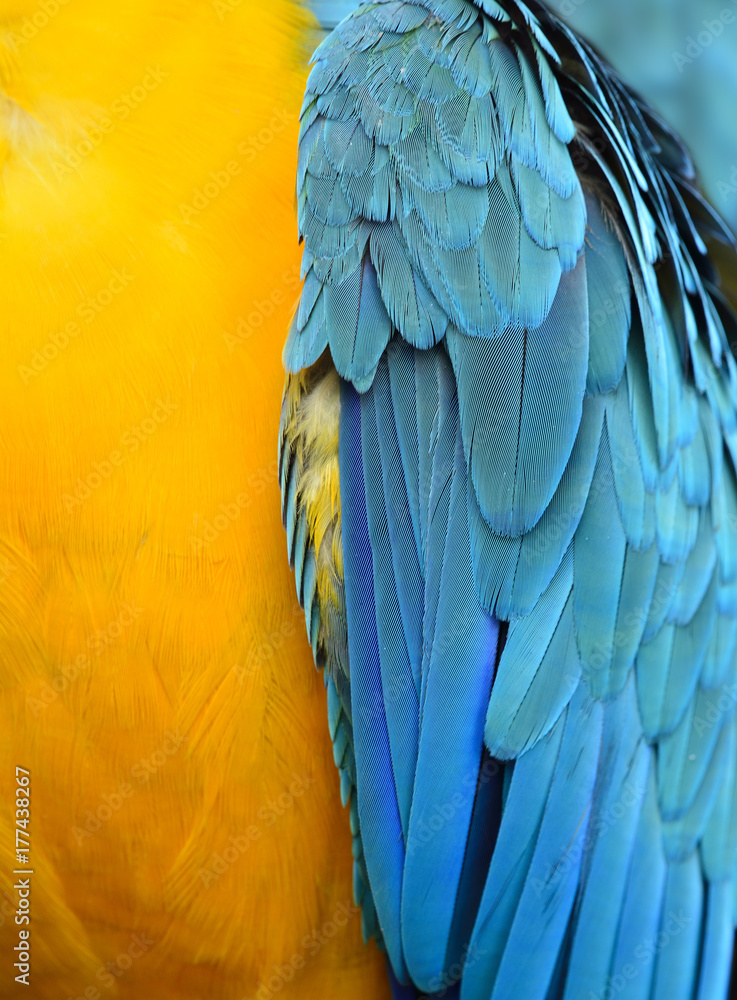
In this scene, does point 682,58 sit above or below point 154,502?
above

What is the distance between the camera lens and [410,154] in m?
1.06

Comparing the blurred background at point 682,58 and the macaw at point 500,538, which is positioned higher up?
the blurred background at point 682,58

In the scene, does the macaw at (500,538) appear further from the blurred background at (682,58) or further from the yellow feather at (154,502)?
the blurred background at (682,58)

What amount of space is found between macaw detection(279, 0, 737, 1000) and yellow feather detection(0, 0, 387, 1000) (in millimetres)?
87

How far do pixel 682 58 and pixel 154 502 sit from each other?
4.43ft

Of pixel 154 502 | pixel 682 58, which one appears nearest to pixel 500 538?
pixel 154 502

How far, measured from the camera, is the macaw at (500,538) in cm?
105

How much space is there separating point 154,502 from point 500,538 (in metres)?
0.38

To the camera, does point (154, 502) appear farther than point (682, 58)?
No

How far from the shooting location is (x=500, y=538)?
1.07m

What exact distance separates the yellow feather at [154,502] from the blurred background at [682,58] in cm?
91

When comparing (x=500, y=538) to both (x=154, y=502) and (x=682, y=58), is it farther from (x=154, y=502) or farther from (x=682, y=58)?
(x=682, y=58)

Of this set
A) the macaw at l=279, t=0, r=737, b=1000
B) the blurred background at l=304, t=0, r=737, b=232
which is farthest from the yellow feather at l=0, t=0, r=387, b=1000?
the blurred background at l=304, t=0, r=737, b=232

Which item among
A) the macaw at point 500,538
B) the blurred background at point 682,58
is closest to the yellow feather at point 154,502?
the macaw at point 500,538
